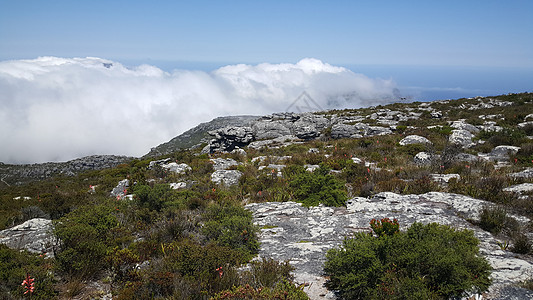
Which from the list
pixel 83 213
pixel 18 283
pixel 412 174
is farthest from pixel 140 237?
pixel 412 174

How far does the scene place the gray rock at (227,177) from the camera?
12845mm

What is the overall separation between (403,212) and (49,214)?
1273 cm

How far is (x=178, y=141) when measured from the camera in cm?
11231

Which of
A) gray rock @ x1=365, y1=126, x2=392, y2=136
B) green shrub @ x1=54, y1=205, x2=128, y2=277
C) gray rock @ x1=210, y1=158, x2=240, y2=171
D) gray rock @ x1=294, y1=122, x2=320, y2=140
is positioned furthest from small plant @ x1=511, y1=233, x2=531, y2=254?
gray rock @ x1=294, y1=122, x2=320, y2=140

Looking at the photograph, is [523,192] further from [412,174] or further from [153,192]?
[153,192]

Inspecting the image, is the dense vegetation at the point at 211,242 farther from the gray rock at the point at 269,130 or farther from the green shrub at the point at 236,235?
the gray rock at the point at 269,130

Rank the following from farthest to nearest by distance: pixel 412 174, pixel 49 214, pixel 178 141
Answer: pixel 178 141 → pixel 412 174 → pixel 49 214

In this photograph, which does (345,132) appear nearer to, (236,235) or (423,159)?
(423,159)

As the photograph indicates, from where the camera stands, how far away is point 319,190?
8.95 m

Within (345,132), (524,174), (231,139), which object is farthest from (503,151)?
(231,139)

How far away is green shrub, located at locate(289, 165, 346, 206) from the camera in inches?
328

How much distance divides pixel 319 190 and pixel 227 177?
6.02m

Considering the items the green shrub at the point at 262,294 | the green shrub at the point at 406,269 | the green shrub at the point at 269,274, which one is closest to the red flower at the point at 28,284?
the green shrub at the point at 262,294

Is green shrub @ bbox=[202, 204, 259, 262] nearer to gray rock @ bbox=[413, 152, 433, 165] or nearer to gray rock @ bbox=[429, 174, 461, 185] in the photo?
gray rock @ bbox=[429, 174, 461, 185]
